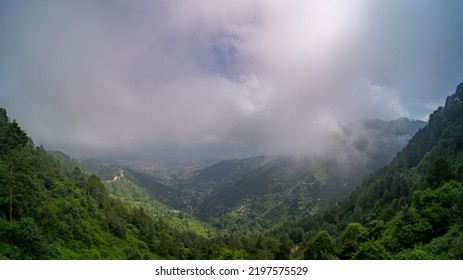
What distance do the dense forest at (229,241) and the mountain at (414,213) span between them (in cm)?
12

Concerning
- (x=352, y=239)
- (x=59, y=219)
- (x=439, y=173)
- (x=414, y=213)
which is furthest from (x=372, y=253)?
(x=59, y=219)

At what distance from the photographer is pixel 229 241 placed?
74.8m

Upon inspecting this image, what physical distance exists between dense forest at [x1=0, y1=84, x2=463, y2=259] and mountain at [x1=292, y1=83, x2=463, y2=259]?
117 millimetres

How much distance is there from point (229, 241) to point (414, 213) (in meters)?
49.2

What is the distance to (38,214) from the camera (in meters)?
37.4

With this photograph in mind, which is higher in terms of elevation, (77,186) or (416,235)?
(77,186)

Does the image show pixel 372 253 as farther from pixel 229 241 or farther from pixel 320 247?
pixel 229 241

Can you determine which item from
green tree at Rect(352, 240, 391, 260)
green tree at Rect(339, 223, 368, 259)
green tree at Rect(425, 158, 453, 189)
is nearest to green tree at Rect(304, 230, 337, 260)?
green tree at Rect(339, 223, 368, 259)

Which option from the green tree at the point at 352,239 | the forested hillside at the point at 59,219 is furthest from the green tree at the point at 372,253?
the forested hillside at the point at 59,219

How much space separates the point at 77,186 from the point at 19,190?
35.8 metres

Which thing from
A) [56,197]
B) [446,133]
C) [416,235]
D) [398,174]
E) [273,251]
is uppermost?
[446,133]
